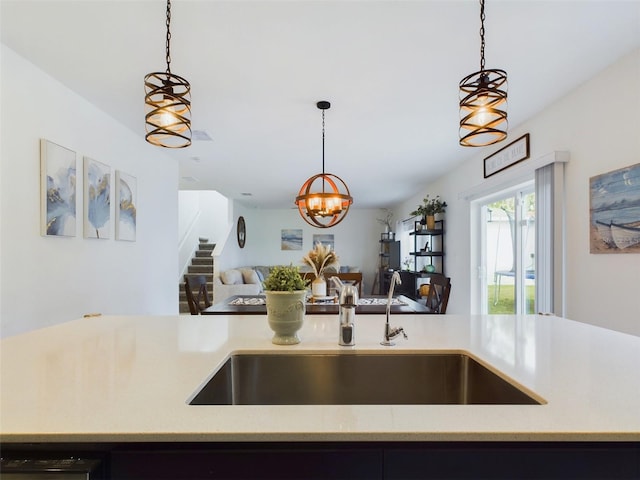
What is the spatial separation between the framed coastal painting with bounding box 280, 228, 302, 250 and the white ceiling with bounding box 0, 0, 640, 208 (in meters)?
6.46

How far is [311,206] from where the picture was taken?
3.18 metres

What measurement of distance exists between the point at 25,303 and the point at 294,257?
308 inches

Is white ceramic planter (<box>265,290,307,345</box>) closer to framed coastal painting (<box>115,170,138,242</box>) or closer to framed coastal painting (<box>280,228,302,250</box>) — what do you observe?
framed coastal painting (<box>115,170,138,242</box>)

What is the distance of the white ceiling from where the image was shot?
71.0 inches

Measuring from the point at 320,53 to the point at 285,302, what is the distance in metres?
1.72

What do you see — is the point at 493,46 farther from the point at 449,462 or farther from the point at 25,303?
the point at 25,303

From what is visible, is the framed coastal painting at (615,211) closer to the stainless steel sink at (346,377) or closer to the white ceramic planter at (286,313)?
the stainless steel sink at (346,377)

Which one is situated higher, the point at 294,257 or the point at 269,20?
the point at 269,20

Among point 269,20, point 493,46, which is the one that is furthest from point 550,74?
point 269,20

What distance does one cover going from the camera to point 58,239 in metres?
2.60

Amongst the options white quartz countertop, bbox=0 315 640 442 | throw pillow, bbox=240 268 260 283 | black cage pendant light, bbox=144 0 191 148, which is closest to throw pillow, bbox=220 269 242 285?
throw pillow, bbox=240 268 260 283

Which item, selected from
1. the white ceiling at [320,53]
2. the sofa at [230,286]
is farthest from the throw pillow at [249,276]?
the white ceiling at [320,53]

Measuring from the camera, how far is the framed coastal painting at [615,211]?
2104 mm

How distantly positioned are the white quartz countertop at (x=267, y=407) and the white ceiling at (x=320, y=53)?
Result: 64.0 inches
